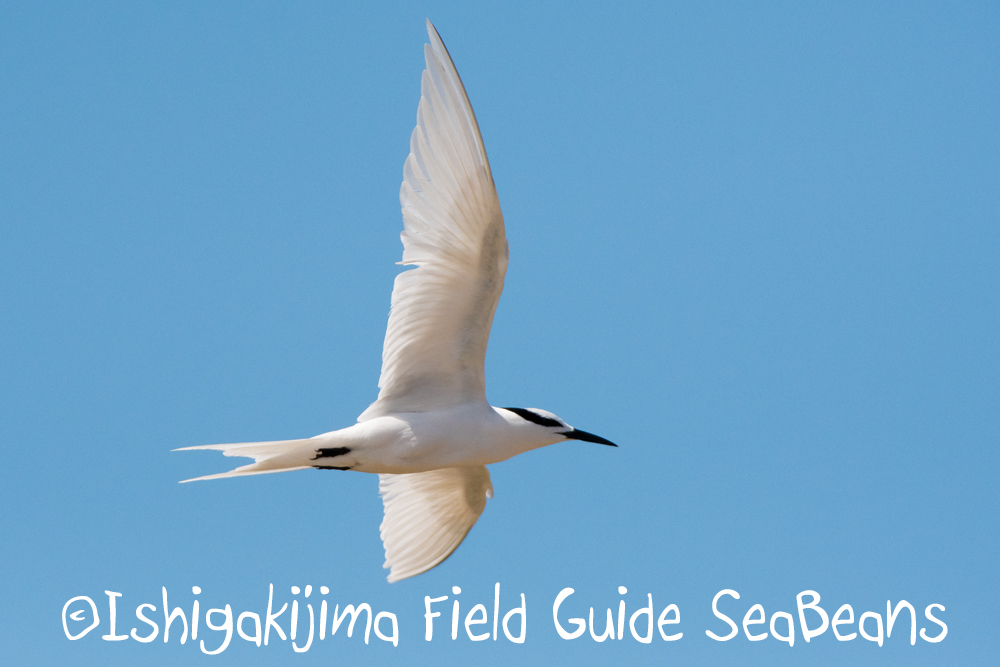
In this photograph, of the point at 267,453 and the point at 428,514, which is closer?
the point at 267,453

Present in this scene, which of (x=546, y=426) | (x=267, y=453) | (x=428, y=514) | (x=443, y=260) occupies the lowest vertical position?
(x=428, y=514)

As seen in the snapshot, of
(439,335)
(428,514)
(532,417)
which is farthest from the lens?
(428,514)

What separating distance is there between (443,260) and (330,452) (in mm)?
1391

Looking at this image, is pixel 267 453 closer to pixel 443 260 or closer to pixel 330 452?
pixel 330 452

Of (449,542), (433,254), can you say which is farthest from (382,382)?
(449,542)

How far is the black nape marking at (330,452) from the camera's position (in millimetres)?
6445

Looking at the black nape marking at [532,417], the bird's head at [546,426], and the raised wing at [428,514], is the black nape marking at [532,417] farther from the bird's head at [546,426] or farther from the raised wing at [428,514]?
the raised wing at [428,514]

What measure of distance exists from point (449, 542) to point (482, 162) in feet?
10.3

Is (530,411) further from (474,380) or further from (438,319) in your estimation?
(438,319)

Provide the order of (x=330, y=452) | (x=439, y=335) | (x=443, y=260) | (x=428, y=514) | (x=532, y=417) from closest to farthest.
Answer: (x=443, y=260), (x=330, y=452), (x=439, y=335), (x=532, y=417), (x=428, y=514)

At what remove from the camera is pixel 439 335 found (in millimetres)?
6602

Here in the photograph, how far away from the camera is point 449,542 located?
7.74 meters

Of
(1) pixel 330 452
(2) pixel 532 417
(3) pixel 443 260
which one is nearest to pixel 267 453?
(1) pixel 330 452

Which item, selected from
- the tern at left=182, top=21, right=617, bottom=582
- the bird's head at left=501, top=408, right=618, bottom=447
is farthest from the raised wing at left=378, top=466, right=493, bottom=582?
the bird's head at left=501, top=408, right=618, bottom=447
